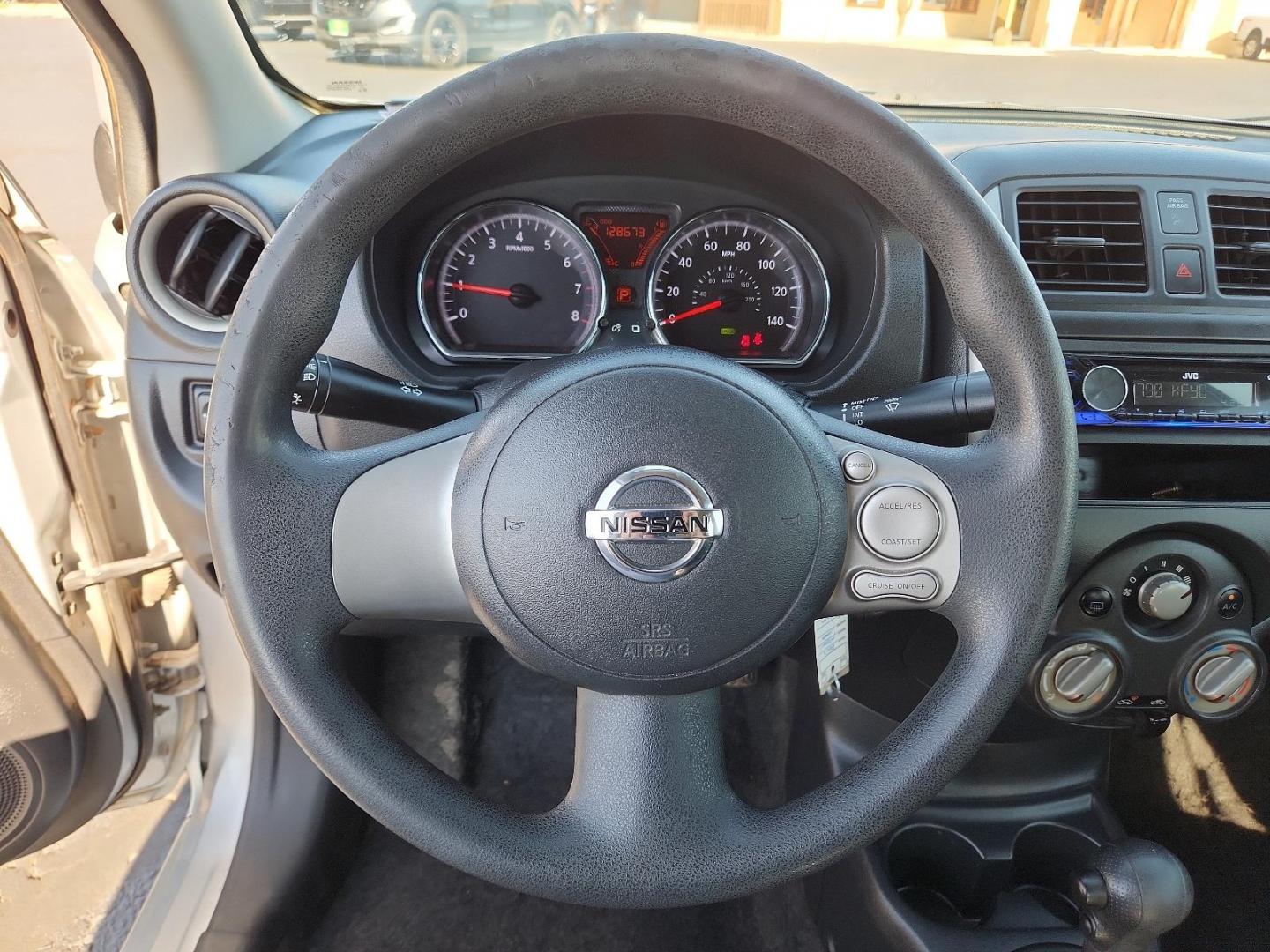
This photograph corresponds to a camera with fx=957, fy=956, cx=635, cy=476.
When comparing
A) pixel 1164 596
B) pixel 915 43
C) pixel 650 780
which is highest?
pixel 915 43

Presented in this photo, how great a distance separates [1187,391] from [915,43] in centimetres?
78

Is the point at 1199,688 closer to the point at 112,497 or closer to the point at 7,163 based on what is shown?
the point at 112,497

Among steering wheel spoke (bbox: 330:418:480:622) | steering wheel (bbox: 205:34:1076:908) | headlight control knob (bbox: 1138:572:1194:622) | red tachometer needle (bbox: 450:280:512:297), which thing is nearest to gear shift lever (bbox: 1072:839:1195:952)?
headlight control knob (bbox: 1138:572:1194:622)

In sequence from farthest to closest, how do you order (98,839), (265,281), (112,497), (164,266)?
(98,839), (112,497), (164,266), (265,281)

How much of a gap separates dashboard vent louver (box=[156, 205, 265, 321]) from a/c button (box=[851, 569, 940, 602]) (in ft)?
2.87

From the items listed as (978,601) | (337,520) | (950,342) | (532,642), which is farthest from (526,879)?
(950,342)

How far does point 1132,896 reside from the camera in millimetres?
1114

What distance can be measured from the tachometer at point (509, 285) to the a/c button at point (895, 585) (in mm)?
656

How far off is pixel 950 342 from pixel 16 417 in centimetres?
132

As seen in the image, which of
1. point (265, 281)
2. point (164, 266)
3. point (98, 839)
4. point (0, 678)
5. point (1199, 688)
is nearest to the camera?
point (265, 281)

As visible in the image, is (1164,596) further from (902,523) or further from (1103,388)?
(902,523)

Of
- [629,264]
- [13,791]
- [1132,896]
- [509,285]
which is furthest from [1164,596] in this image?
[13,791]

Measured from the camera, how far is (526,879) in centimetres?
80

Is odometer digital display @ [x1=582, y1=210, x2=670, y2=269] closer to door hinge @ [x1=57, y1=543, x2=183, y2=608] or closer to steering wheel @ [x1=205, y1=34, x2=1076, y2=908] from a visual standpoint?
steering wheel @ [x1=205, y1=34, x2=1076, y2=908]
